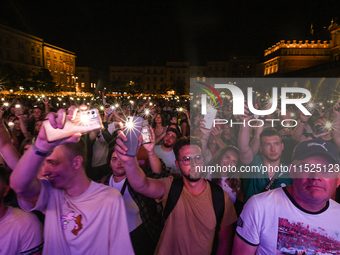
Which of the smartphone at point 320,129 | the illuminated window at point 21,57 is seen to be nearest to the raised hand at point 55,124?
the smartphone at point 320,129

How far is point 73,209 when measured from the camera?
6.46ft

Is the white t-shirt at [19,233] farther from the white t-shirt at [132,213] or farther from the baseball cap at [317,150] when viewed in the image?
the baseball cap at [317,150]

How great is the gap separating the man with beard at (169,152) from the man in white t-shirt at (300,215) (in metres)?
2.28

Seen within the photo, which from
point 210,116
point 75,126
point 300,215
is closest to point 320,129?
point 210,116

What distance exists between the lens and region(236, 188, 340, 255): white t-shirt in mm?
1951

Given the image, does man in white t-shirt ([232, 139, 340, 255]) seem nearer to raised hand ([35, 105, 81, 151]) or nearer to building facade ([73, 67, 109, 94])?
raised hand ([35, 105, 81, 151])

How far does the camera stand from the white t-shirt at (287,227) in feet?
6.40

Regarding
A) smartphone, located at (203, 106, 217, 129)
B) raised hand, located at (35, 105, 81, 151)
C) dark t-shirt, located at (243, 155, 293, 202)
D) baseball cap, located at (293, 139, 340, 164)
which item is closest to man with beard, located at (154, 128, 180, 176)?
smartphone, located at (203, 106, 217, 129)

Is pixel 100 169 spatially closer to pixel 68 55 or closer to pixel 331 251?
pixel 331 251

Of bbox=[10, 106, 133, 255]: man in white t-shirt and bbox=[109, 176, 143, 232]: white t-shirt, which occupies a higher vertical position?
bbox=[10, 106, 133, 255]: man in white t-shirt

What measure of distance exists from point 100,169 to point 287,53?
3070 inches

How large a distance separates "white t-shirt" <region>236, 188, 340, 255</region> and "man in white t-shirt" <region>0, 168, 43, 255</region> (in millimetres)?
1840

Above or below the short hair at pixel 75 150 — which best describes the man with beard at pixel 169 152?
below

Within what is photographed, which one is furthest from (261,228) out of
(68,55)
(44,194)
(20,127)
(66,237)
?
(68,55)
